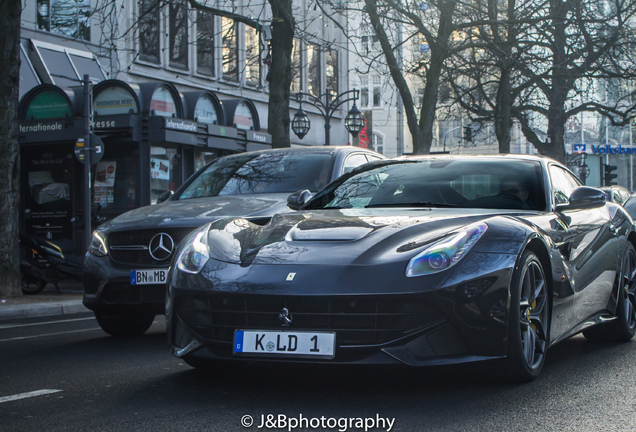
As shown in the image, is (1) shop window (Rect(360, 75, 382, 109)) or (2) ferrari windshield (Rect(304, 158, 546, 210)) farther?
(1) shop window (Rect(360, 75, 382, 109))

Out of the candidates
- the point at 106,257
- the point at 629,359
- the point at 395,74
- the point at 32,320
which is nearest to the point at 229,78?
the point at 395,74

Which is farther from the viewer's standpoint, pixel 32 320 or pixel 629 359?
pixel 32 320

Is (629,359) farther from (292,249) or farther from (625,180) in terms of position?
(625,180)

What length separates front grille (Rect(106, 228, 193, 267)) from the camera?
739cm

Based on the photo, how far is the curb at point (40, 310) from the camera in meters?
11.5

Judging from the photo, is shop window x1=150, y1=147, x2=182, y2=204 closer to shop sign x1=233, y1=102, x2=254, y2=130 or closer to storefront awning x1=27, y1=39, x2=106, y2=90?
storefront awning x1=27, y1=39, x2=106, y2=90

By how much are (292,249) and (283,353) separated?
23.5 inches

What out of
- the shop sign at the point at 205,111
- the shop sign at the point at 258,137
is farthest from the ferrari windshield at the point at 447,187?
the shop sign at the point at 258,137

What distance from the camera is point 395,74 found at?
23094 mm

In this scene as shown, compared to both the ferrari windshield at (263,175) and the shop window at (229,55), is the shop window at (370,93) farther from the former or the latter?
the ferrari windshield at (263,175)

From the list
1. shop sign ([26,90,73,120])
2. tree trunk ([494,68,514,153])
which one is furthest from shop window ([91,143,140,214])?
tree trunk ([494,68,514,153])

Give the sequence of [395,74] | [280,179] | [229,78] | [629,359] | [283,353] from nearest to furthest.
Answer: [283,353] → [629,359] → [280,179] → [395,74] → [229,78]

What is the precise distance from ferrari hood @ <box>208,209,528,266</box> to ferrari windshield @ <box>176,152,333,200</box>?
3.52 metres

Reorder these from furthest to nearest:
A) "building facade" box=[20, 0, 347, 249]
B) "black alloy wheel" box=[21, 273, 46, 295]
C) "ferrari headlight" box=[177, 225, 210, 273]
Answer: "building facade" box=[20, 0, 347, 249] < "black alloy wheel" box=[21, 273, 46, 295] < "ferrari headlight" box=[177, 225, 210, 273]
